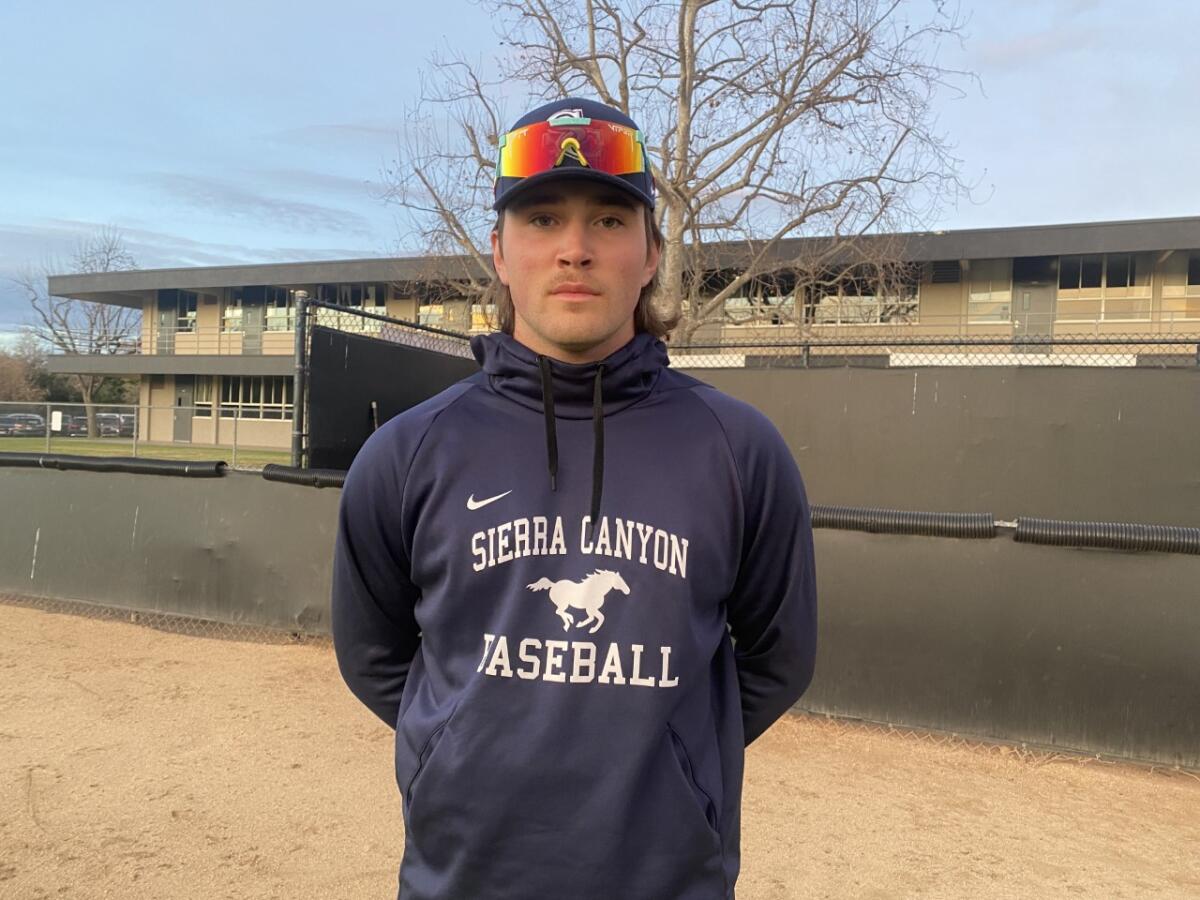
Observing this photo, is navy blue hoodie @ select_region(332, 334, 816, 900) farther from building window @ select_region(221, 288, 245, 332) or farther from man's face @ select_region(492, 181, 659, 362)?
building window @ select_region(221, 288, 245, 332)

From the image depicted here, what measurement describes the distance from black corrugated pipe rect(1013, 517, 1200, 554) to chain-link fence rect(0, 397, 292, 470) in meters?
10.0

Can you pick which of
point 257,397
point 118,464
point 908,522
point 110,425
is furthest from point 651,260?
point 257,397

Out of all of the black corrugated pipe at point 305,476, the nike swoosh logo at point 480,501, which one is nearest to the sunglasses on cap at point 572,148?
the nike swoosh logo at point 480,501

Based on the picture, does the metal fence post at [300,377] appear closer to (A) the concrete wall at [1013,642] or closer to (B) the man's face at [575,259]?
(A) the concrete wall at [1013,642]

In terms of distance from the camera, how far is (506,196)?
1447 millimetres

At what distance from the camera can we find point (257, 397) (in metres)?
34.8

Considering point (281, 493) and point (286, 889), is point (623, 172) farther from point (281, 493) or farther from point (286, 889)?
point (281, 493)

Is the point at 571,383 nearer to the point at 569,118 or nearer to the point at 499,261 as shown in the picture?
the point at 499,261

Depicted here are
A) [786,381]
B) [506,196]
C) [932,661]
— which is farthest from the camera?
[786,381]

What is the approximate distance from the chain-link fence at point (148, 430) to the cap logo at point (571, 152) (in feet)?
35.8

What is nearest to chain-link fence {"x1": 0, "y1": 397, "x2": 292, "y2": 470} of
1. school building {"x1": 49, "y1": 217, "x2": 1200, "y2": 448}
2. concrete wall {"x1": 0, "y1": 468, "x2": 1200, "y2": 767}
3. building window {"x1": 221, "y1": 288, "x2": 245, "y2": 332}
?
school building {"x1": 49, "y1": 217, "x2": 1200, "y2": 448}

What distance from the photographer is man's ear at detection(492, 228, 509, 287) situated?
1.54m

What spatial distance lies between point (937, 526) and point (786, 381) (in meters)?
5.60

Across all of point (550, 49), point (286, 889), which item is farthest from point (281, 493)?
point (550, 49)
